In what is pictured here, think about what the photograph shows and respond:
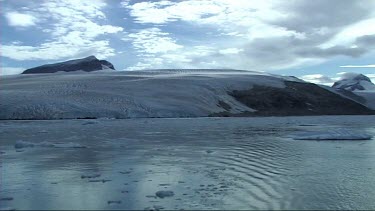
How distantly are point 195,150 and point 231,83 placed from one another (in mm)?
62951

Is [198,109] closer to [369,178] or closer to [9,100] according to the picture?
[9,100]

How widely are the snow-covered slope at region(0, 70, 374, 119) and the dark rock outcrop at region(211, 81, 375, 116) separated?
14.8 inches

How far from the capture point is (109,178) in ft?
27.4

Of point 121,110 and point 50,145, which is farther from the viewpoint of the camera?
point 121,110

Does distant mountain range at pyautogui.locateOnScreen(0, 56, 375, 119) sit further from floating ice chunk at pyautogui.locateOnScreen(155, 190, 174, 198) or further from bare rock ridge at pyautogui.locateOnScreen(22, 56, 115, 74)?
bare rock ridge at pyautogui.locateOnScreen(22, 56, 115, 74)

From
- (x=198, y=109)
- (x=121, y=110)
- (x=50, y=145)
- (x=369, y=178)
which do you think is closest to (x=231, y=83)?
(x=198, y=109)

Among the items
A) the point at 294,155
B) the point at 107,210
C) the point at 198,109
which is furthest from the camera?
the point at 198,109

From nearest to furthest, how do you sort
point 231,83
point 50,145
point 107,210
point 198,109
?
point 107,210
point 50,145
point 198,109
point 231,83

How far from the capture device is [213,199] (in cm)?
659

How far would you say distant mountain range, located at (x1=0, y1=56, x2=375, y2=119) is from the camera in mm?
42250

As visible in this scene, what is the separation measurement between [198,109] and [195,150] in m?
39.4

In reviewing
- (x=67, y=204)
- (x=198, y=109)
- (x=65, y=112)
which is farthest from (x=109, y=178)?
(x=198, y=109)

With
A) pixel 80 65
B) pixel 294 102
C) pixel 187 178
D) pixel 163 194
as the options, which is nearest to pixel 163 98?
pixel 294 102

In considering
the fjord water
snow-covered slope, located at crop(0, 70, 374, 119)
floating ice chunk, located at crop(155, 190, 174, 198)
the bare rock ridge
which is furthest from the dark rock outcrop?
the bare rock ridge
